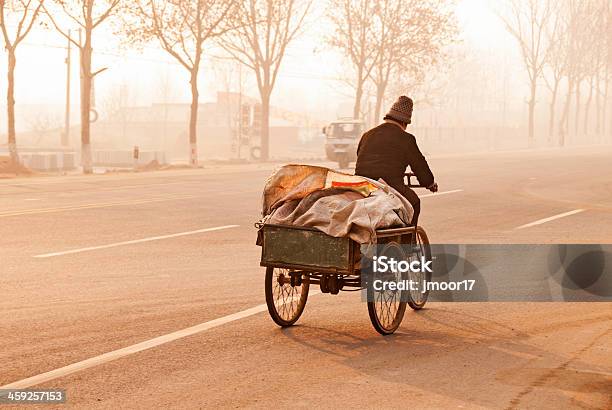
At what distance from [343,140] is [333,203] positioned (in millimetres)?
38940

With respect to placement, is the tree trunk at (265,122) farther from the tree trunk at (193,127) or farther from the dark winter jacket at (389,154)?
the dark winter jacket at (389,154)

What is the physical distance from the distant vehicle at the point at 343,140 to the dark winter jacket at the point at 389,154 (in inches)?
1388

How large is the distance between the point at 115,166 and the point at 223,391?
4745cm

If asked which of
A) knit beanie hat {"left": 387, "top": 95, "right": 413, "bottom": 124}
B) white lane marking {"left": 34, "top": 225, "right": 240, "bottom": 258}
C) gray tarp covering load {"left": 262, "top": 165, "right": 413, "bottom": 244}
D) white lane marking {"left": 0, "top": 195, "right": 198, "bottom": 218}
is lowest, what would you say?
white lane marking {"left": 34, "top": 225, "right": 240, "bottom": 258}

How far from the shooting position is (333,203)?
26.5 feet

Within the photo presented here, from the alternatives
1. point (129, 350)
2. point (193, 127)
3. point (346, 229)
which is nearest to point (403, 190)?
point (346, 229)

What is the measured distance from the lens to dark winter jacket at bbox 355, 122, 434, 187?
9156mm

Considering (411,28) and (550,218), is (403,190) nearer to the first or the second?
(550,218)

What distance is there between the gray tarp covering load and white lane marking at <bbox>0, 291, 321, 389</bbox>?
3.49ft

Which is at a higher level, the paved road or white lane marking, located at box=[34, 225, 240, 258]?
white lane marking, located at box=[34, 225, 240, 258]

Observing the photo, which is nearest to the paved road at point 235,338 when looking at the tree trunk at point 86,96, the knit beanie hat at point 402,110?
the knit beanie hat at point 402,110

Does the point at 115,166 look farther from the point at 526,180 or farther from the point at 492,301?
the point at 492,301

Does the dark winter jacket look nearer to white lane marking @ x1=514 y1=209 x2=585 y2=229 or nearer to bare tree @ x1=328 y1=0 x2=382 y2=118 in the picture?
white lane marking @ x1=514 y1=209 x2=585 y2=229

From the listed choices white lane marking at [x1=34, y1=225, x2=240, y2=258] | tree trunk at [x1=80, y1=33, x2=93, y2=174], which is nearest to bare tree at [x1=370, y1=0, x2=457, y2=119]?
tree trunk at [x1=80, y1=33, x2=93, y2=174]
